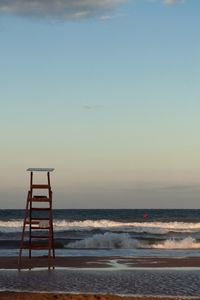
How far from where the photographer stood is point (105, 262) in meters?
26.6

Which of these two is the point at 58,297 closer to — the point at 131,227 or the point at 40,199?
the point at 40,199

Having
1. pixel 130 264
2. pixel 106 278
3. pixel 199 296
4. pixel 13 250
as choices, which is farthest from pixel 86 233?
pixel 199 296

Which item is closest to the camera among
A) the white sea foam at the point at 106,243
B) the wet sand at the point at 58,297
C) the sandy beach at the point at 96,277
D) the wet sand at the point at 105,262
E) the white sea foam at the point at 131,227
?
the wet sand at the point at 58,297

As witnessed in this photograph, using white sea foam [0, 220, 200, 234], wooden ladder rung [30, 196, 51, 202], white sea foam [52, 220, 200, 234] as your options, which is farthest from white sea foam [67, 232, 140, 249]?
white sea foam [52, 220, 200, 234]

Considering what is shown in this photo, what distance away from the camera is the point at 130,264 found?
25719 millimetres

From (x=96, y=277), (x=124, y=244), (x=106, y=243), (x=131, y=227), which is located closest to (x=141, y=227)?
(x=131, y=227)

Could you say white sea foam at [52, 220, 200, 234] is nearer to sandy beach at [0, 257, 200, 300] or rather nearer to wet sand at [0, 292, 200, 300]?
sandy beach at [0, 257, 200, 300]

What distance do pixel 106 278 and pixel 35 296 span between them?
200 inches

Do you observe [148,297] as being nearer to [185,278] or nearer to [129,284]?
[129,284]

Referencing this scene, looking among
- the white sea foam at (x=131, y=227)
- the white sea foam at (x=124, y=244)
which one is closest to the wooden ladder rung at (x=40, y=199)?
the white sea foam at (x=124, y=244)

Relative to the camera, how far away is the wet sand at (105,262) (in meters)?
25.0

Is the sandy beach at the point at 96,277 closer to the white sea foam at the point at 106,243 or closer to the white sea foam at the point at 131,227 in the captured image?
the white sea foam at the point at 106,243

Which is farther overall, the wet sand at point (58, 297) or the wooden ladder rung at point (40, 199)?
the wooden ladder rung at point (40, 199)

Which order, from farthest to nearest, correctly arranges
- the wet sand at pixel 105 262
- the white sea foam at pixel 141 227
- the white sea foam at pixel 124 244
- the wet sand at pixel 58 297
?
1. the white sea foam at pixel 141 227
2. the white sea foam at pixel 124 244
3. the wet sand at pixel 105 262
4. the wet sand at pixel 58 297
